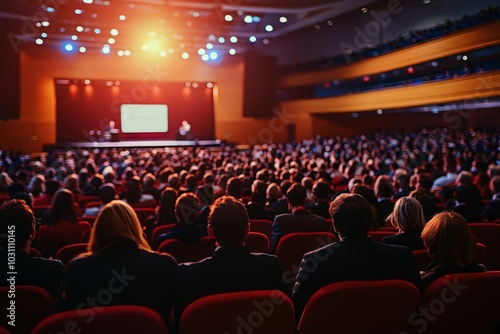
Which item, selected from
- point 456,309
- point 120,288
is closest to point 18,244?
point 120,288

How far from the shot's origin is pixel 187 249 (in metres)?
4.00

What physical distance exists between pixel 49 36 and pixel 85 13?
11.0ft

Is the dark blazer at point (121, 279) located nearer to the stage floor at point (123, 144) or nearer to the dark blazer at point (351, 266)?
the dark blazer at point (351, 266)

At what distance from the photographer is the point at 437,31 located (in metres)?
19.1

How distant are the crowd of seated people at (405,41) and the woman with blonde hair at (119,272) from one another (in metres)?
17.0

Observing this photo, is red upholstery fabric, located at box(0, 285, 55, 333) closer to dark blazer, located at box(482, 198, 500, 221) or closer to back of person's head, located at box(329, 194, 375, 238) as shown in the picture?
back of person's head, located at box(329, 194, 375, 238)

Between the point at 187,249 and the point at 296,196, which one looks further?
the point at 296,196

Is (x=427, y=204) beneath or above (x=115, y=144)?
beneath

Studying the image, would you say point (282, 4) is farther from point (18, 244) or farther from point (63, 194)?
point (18, 244)

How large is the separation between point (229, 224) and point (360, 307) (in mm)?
868

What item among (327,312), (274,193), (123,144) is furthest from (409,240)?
(123,144)

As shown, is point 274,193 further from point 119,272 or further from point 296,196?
point 119,272

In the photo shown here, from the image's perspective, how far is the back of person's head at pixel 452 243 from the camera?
270cm

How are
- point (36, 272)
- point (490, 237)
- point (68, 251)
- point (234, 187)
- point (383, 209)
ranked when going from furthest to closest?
point (234, 187)
point (383, 209)
point (490, 237)
point (68, 251)
point (36, 272)
